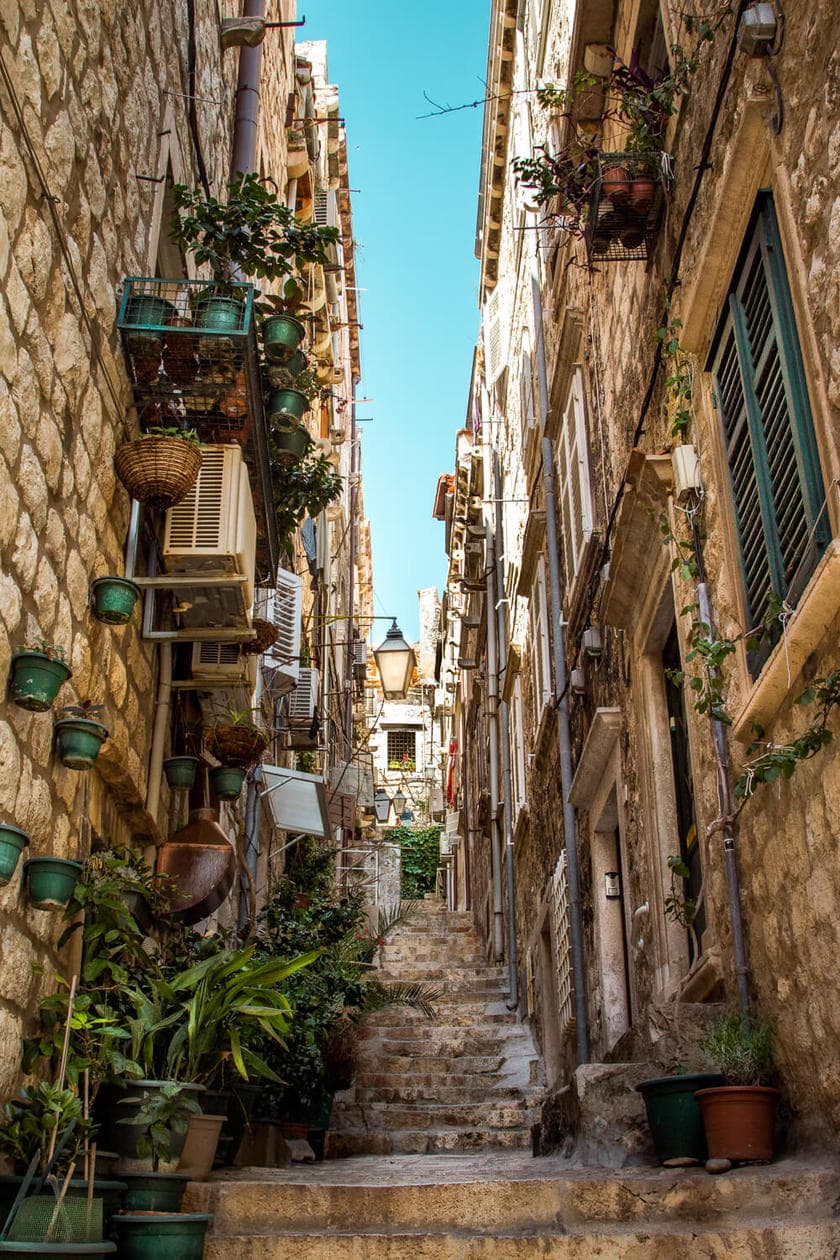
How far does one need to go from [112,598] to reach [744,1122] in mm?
3286

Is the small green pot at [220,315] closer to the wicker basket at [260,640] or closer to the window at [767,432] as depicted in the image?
the wicker basket at [260,640]

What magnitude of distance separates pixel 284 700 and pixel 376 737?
3132 centimetres

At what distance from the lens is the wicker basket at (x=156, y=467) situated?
5871mm

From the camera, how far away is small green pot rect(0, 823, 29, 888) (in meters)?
4.04

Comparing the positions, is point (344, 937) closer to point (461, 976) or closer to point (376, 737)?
point (461, 976)

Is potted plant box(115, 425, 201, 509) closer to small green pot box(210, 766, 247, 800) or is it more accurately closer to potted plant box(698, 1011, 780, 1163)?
small green pot box(210, 766, 247, 800)

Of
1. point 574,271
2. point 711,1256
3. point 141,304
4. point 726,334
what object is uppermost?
point 574,271

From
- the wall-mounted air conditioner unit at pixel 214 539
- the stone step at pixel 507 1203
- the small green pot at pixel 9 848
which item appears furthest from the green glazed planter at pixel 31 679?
the wall-mounted air conditioner unit at pixel 214 539

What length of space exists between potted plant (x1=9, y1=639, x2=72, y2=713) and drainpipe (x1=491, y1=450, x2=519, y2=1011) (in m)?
10.4

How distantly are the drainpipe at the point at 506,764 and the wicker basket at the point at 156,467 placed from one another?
881 centimetres

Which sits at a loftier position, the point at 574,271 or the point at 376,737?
the point at 376,737

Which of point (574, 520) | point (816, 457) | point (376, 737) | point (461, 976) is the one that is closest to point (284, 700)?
point (461, 976)

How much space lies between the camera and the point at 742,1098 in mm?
4234

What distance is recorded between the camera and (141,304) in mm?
6215
